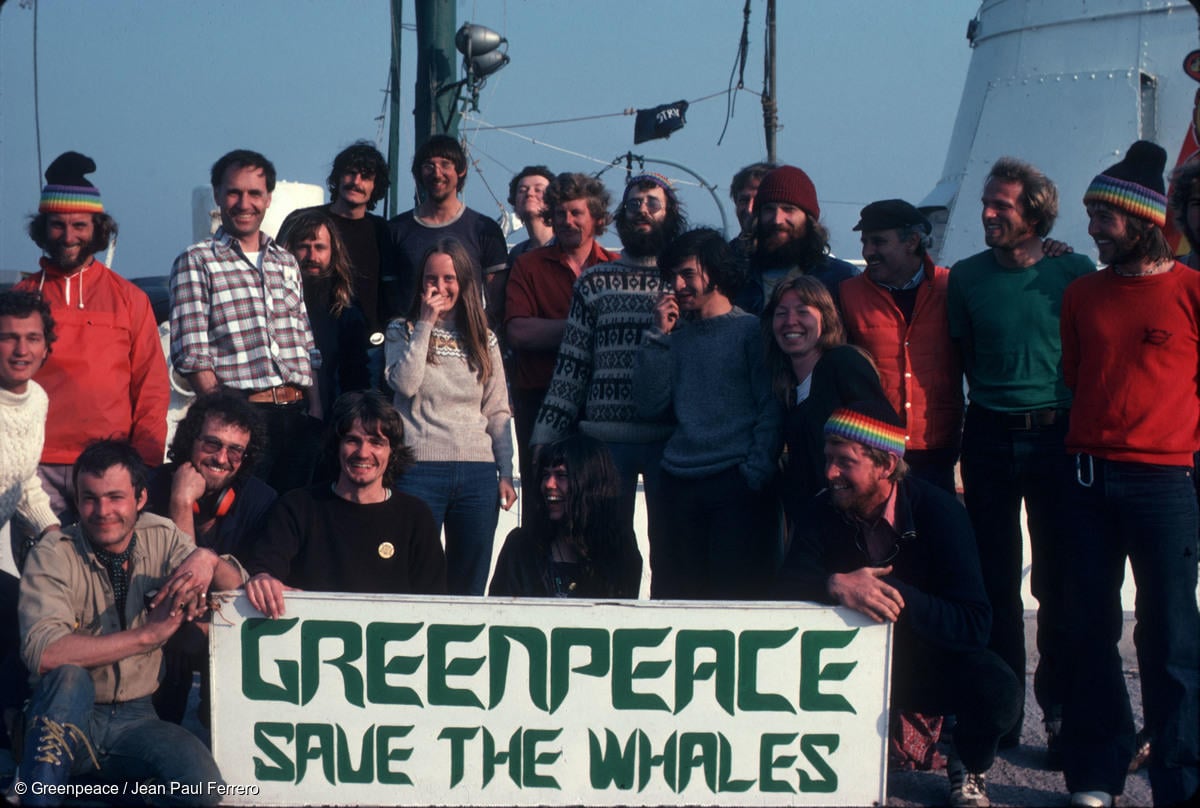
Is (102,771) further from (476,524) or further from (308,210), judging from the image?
(308,210)

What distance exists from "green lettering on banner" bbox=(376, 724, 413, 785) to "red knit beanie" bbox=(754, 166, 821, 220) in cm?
253

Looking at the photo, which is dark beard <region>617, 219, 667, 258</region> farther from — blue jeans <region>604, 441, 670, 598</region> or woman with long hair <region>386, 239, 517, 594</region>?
blue jeans <region>604, 441, 670, 598</region>

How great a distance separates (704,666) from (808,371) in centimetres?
131

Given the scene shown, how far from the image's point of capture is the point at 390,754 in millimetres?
3877

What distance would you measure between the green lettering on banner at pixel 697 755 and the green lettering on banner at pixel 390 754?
0.85 m

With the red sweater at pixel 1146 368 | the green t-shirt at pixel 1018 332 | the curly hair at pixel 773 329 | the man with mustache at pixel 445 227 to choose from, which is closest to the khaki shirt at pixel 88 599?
the man with mustache at pixel 445 227

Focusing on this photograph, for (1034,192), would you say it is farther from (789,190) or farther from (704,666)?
(704,666)

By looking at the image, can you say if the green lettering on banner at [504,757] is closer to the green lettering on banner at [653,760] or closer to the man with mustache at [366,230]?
the green lettering on banner at [653,760]

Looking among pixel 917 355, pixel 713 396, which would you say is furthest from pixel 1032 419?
pixel 713 396

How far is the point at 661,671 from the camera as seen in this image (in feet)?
12.6

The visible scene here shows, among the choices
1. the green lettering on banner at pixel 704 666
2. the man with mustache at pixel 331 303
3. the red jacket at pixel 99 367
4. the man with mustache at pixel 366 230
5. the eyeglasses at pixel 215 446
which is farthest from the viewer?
the man with mustache at pixel 366 230

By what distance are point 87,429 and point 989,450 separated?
11.1ft

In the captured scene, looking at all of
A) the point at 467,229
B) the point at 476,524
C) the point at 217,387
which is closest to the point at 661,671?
the point at 476,524

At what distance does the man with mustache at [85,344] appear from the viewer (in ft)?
15.3
